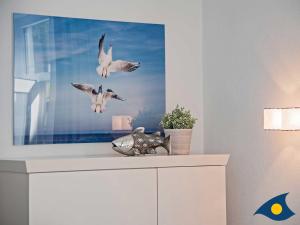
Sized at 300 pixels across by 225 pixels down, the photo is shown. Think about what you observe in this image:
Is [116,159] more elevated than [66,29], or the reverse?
[66,29]

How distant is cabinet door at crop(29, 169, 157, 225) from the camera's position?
309cm

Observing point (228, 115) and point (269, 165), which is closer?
point (269, 165)

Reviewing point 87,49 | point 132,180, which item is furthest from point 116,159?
point 87,49

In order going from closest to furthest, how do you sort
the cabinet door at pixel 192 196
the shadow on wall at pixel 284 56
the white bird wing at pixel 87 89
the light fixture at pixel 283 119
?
the light fixture at pixel 283 119 → the shadow on wall at pixel 284 56 → the cabinet door at pixel 192 196 → the white bird wing at pixel 87 89

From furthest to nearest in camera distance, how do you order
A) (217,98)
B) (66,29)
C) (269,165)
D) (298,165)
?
(217,98)
(66,29)
(269,165)
(298,165)

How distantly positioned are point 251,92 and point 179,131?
535 mm

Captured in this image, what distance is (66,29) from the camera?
3.74 meters

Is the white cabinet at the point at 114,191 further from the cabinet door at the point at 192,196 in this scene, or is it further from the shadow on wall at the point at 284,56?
the shadow on wall at the point at 284,56

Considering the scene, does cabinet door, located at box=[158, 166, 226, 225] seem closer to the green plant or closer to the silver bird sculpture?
the silver bird sculpture

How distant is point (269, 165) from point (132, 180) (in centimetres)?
85

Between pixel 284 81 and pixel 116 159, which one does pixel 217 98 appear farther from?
pixel 116 159

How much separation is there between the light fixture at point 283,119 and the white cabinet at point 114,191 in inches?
21.7

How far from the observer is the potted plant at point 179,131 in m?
3.63

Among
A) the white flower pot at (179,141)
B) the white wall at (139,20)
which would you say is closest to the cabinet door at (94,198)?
the white flower pot at (179,141)
